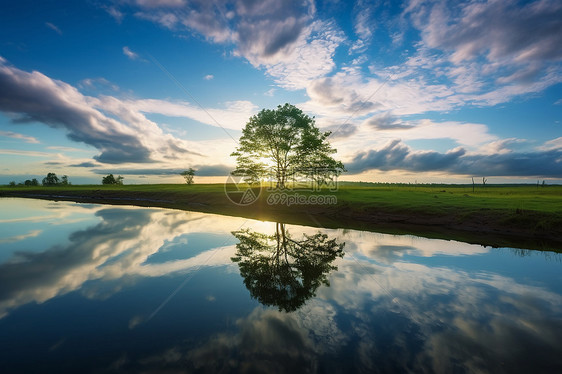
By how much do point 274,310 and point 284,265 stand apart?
4903mm

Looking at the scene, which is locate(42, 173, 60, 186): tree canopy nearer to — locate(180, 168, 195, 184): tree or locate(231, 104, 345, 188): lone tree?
locate(180, 168, 195, 184): tree

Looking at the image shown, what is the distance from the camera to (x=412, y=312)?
789cm

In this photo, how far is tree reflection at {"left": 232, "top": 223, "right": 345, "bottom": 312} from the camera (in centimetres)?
906

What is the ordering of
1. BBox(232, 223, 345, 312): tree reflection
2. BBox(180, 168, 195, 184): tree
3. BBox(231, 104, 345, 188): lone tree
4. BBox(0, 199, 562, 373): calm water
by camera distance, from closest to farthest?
BBox(0, 199, 562, 373): calm water
BBox(232, 223, 345, 312): tree reflection
BBox(231, 104, 345, 188): lone tree
BBox(180, 168, 195, 184): tree

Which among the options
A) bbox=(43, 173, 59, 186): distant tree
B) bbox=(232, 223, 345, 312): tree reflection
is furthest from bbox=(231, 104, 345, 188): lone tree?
bbox=(43, 173, 59, 186): distant tree

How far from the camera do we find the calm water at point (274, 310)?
554cm

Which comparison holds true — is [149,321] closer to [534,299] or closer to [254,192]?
[534,299]

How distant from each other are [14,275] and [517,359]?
56.0ft

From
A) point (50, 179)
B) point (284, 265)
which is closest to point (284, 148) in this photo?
point (284, 265)

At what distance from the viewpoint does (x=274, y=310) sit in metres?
7.80

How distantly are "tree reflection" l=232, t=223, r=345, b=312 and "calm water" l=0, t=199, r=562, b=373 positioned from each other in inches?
3.7

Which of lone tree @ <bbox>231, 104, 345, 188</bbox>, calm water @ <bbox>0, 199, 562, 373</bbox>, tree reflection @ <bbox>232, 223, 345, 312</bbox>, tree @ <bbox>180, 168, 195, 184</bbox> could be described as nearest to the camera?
calm water @ <bbox>0, 199, 562, 373</bbox>

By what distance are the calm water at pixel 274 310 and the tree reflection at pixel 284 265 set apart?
0.09 m

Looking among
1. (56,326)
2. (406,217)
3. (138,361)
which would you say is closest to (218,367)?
(138,361)
